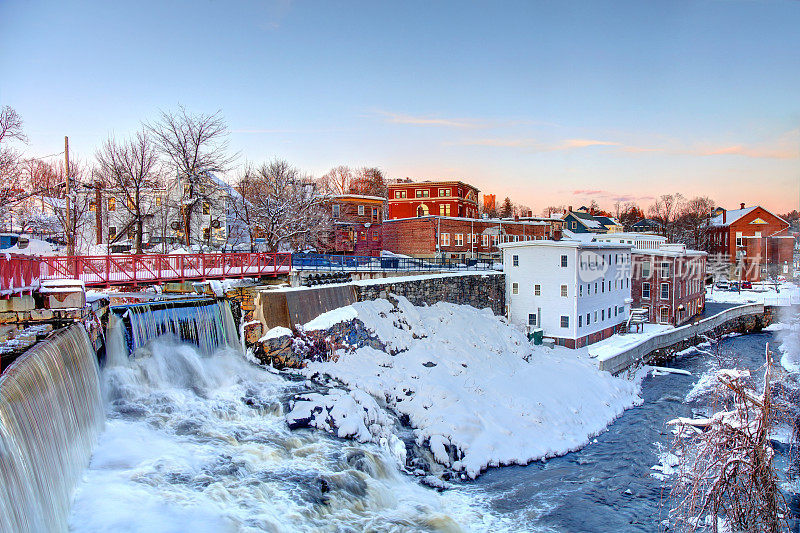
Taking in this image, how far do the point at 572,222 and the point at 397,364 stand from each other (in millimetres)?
63460

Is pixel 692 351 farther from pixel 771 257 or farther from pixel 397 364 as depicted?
pixel 771 257

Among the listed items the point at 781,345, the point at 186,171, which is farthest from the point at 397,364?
the point at 781,345

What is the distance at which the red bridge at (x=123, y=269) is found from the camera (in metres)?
13.7

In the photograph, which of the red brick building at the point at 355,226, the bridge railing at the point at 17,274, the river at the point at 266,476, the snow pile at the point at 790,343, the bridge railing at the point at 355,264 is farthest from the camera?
the red brick building at the point at 355,226

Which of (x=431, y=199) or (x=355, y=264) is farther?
(x=431, y=199)

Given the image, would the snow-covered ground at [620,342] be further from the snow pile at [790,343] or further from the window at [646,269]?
the snow pile at [790,343]

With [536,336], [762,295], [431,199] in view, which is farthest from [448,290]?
[762,295]

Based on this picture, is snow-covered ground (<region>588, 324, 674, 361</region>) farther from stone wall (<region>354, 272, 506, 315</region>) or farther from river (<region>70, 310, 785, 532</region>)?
river (<region>70, 310, 785, 532</region>)

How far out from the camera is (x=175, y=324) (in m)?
18.0

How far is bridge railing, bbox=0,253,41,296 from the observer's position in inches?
482

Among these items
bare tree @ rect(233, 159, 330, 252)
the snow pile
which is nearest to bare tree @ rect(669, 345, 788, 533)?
the snow pile

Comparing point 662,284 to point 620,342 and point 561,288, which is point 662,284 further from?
point 561,288

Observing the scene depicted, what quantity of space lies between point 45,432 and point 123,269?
1180 centimetres

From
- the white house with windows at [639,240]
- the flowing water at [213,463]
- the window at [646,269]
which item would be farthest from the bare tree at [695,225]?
the flowing water at [213,463]
